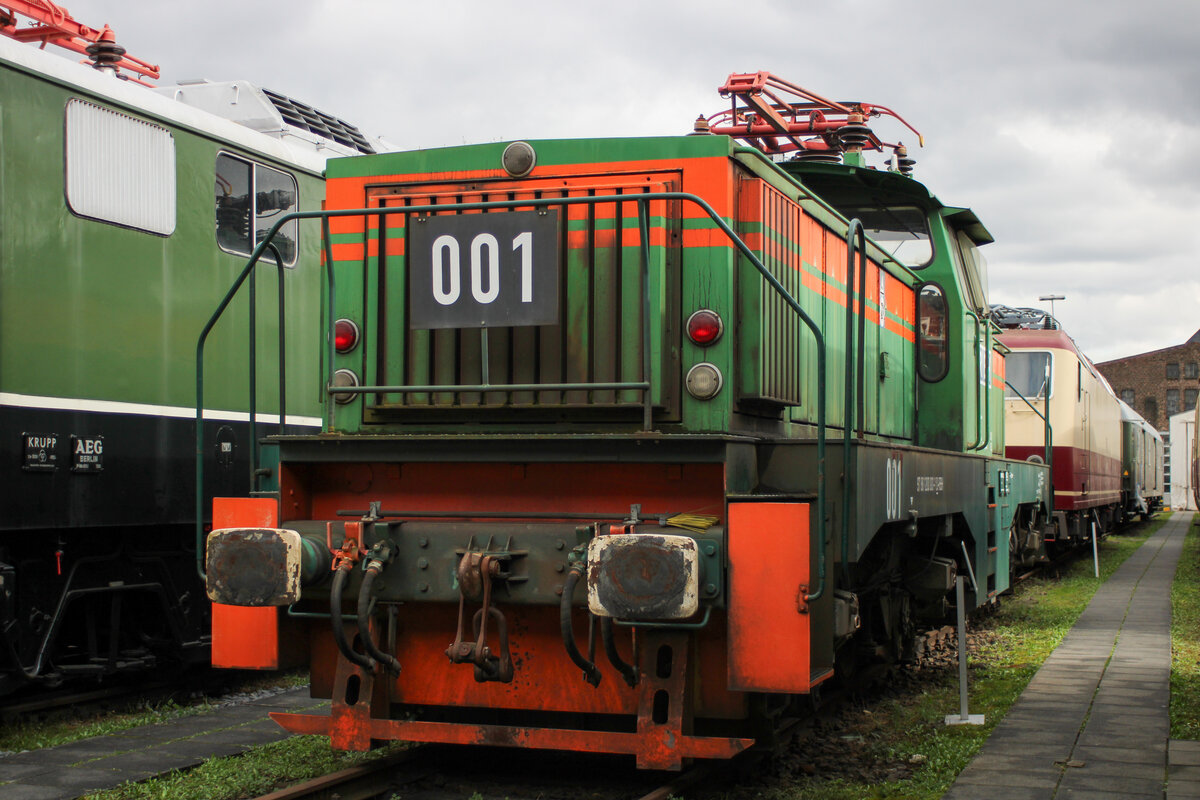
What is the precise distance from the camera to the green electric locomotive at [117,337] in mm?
6129

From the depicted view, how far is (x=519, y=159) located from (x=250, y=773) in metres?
2.80

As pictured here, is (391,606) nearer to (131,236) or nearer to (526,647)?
(526,647)

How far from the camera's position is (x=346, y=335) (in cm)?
527

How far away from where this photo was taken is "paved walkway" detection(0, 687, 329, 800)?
→ 504 cm

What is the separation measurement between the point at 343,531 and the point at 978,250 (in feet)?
19.4

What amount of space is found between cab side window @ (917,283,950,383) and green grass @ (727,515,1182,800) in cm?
197

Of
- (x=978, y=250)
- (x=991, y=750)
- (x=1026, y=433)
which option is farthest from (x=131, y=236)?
(x=1026, y=433)

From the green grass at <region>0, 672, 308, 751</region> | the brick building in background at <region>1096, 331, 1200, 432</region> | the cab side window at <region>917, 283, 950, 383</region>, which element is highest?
the brick building in background at <region>1096, 331, 1200, 432</region>

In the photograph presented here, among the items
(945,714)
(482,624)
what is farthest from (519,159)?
(945,714)

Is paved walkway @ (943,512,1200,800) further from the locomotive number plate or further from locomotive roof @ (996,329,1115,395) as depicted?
locomotive roof @ (996,329,1115,395)

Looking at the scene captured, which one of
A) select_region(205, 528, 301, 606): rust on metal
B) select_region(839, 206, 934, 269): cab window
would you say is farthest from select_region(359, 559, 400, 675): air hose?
select_region(839, 206, 934, 269): cab window

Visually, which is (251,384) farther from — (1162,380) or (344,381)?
(1162,380)

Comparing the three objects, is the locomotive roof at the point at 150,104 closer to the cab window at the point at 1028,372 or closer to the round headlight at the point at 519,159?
the round headlight at the point at 519,159

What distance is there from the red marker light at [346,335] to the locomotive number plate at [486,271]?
2.16 feet
